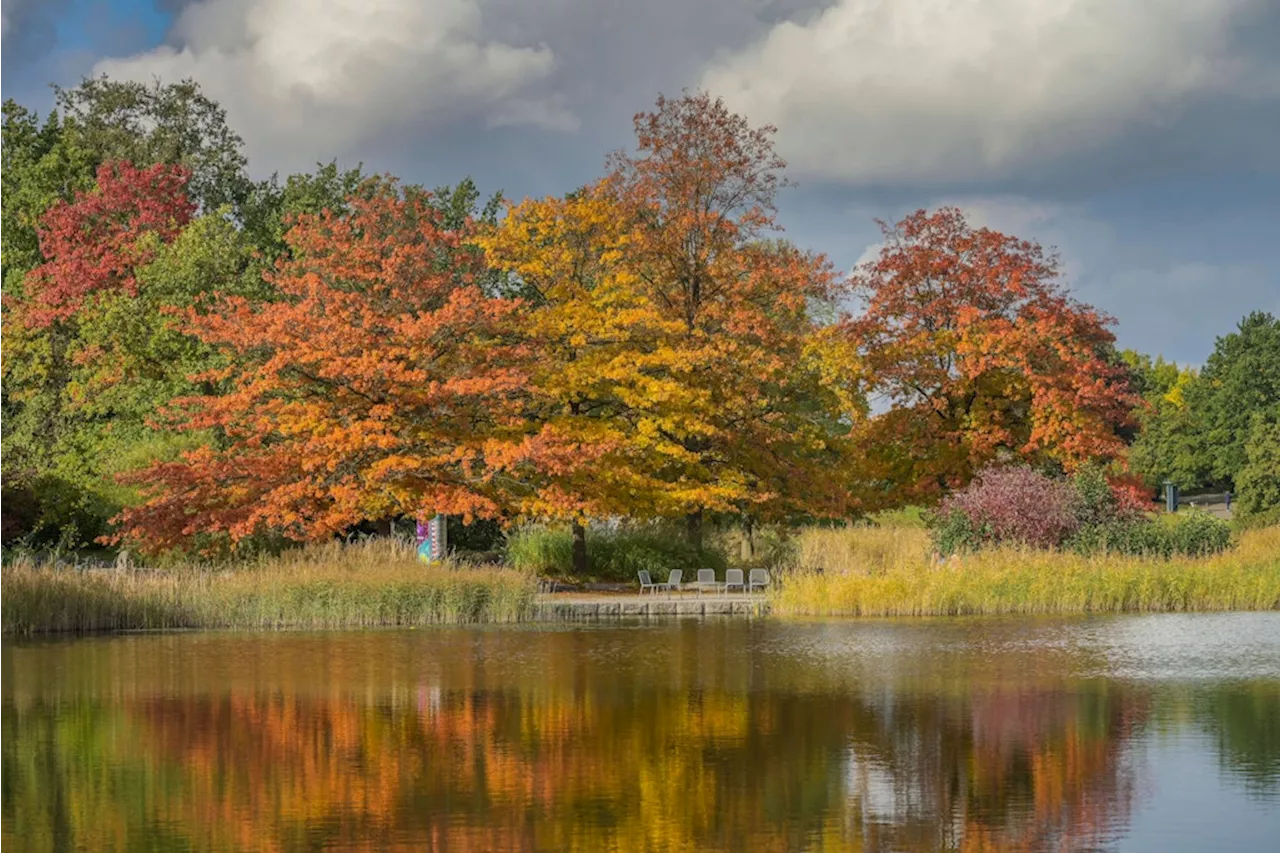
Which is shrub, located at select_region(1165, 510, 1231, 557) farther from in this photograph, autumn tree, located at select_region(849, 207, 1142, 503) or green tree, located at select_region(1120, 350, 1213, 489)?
green tree, located at select_region(1120, 350, 1213, 489)

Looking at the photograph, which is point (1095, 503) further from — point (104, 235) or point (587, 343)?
point (104, 235)

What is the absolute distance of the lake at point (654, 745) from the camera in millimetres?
11297

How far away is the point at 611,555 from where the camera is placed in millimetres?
37781

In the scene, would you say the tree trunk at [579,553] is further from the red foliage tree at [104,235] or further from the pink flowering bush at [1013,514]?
the red foliage tree at [104,235]

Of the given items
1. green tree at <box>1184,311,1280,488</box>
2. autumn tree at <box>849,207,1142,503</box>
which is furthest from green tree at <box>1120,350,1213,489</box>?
autumn tree at <box>849,207,1142,503</box>

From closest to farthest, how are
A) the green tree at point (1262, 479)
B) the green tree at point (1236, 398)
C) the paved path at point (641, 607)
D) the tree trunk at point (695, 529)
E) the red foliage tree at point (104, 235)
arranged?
the paved path at point (641, 607)
the tree trunk at point (695, 529)
the red foliage tree at point (104, 235)
the green tree at point (1262, 479)
the green tree at point (1236, 398)

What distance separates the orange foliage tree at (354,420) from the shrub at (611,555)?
7.93 feet

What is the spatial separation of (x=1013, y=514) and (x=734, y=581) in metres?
5.66

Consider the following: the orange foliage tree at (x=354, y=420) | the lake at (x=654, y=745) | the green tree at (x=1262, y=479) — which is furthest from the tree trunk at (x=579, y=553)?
the green tree at (x=1262, y=479)

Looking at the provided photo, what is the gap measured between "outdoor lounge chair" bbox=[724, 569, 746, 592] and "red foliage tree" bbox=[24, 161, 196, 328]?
18.2 metres

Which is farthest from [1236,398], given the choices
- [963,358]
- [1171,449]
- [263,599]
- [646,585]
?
[263,599]

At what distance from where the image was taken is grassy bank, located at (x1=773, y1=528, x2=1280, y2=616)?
28.7 m

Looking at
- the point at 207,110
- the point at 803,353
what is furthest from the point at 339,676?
the point at 207,110

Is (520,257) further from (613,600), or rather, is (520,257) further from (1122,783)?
(1122,783)
